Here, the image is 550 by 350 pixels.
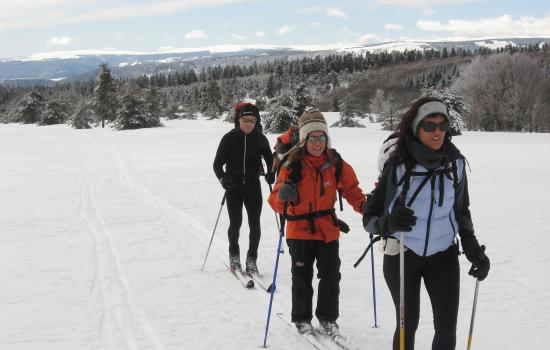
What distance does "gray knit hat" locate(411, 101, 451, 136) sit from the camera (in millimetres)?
3119

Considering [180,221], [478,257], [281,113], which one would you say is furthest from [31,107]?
[478,257]

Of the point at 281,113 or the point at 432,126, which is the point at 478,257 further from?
the point at 281,113

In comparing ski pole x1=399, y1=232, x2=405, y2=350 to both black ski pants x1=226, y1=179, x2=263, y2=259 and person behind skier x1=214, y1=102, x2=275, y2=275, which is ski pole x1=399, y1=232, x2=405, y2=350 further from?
black ski pants x1=226, y1=179, x2=263, y2=259

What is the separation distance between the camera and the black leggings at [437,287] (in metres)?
3.24

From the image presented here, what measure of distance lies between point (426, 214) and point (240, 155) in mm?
3357

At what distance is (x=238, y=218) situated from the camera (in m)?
6.34

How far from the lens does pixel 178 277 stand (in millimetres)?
6547

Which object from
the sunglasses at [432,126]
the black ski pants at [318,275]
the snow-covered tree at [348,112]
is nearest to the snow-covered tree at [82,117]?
the snow-covered tree at [348,112]

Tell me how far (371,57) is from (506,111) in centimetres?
10826

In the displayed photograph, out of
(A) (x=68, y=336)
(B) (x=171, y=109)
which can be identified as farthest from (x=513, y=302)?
(B) (x=171, y=109)

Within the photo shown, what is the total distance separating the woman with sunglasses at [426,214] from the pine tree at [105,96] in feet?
197

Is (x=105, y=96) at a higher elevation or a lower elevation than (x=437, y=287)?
higher

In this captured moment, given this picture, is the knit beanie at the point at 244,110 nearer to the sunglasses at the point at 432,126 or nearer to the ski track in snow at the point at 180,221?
the ski track in snow at the point at 180,221

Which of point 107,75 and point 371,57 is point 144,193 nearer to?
point 107,75
